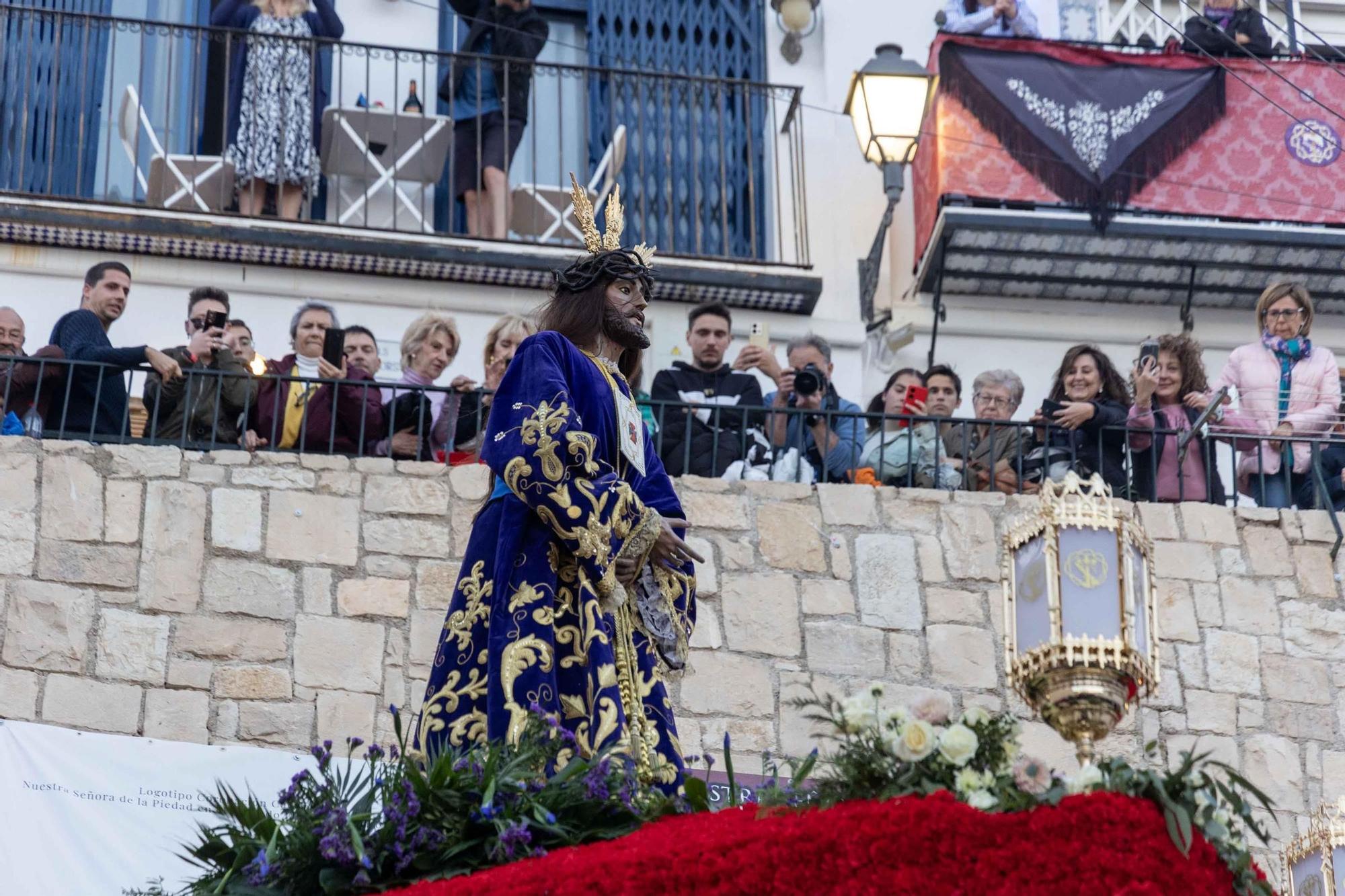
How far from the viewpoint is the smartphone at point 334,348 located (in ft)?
31.4

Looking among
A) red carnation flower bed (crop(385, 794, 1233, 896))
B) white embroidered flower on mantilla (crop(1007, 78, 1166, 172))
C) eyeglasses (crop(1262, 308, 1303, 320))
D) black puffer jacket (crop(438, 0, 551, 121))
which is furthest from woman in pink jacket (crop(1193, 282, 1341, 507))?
red carnation flower bed (crop(385, 794, 1233, 896))

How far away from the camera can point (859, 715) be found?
4465 mm

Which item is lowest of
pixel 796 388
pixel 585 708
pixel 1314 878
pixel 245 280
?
pixel 1314 878

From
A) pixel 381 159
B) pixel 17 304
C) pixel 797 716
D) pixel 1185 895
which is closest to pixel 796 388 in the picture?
pixel 797 716

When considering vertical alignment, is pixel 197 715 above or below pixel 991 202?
below

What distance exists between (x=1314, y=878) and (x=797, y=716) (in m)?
2.80

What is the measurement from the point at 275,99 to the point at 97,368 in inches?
118

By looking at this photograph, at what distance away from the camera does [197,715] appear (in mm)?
8594

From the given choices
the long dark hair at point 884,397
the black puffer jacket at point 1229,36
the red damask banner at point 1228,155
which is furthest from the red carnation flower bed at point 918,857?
the black puffer jacket at point 1229,36

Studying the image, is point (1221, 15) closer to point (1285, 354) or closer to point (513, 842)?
point (1285, 354)

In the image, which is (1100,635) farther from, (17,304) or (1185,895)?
(17,304)

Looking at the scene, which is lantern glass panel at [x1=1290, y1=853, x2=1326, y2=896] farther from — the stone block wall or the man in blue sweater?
the man in blue sweater

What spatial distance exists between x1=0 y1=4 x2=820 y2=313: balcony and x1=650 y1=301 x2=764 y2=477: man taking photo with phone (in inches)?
86.4

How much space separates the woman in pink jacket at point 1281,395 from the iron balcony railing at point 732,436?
26 millimetres
